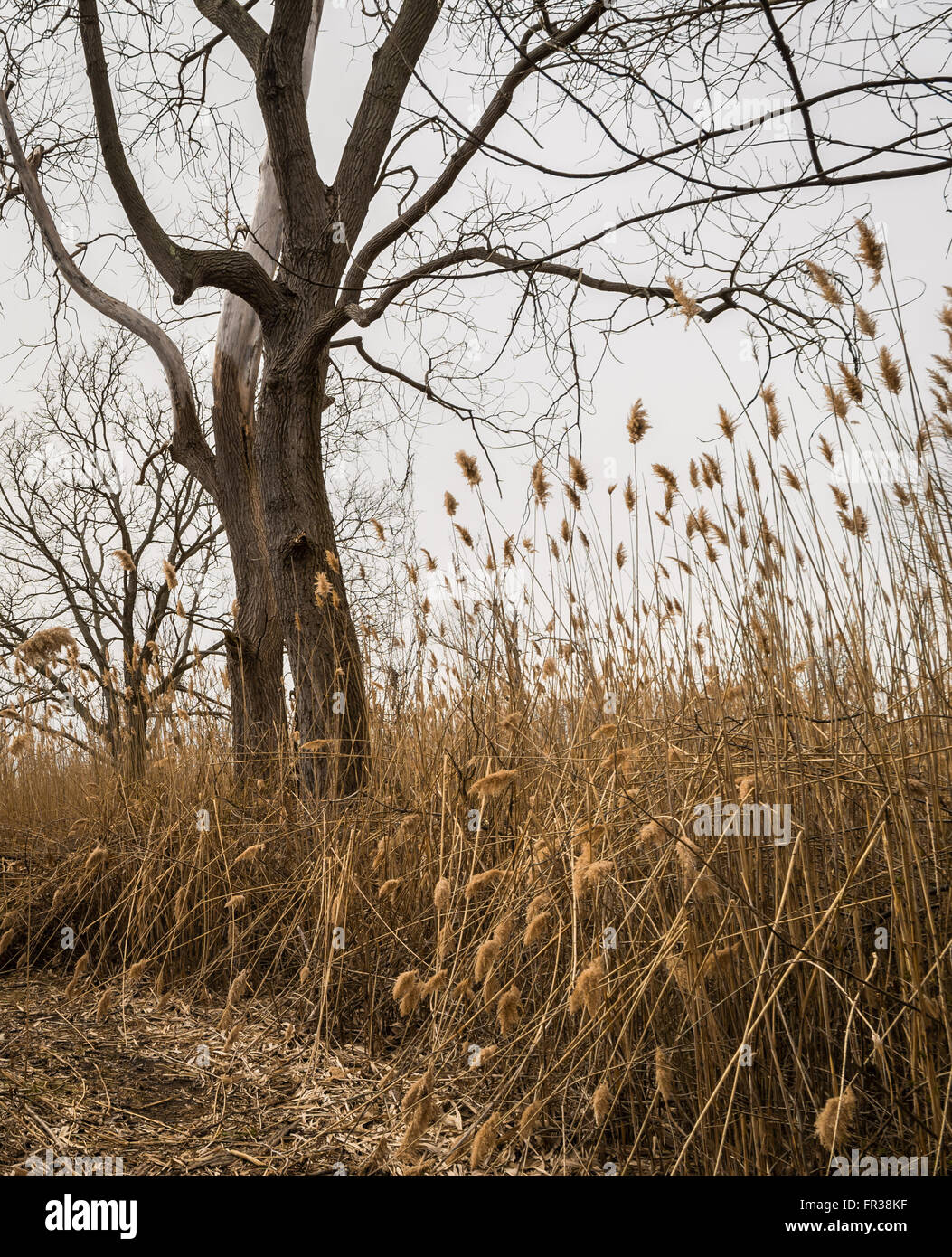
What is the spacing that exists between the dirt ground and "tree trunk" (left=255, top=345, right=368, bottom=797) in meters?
1.01

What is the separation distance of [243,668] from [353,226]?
231 cm

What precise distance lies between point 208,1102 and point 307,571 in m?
2.14

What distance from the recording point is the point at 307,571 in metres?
3.94

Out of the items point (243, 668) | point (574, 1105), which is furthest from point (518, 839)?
point (243, 668)

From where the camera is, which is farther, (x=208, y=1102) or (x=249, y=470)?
(x=249, y=470)

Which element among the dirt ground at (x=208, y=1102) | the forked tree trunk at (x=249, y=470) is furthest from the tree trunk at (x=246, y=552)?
the dirt ground at (x=208, y=1102)

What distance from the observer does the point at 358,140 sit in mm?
4723

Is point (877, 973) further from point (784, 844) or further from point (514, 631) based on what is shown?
point (514, 631)

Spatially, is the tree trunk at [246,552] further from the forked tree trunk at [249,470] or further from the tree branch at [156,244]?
the tree branch at [156,244]

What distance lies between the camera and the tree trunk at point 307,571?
3.66 meters

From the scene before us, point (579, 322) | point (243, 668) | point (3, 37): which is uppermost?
point (3, 37)

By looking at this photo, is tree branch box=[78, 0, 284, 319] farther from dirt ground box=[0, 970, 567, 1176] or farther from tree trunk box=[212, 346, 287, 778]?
dirt ground box=[0, 970, 567, 1176]

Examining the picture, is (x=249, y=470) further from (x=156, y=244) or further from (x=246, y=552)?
(x=156, y=244)

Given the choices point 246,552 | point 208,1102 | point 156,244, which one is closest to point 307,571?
point 246,552
